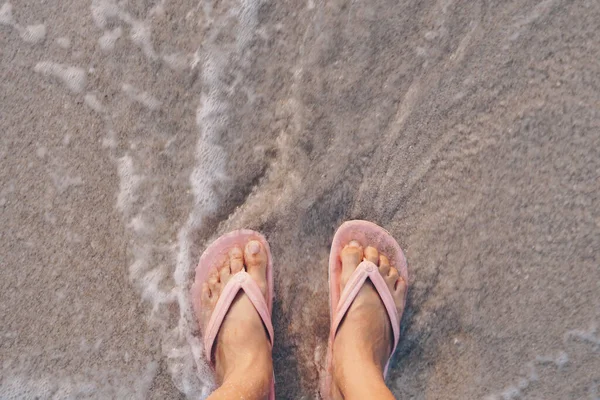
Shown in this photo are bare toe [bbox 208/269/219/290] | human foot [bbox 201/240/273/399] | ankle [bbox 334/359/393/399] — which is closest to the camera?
ankle [bbox 334/359/393/399]

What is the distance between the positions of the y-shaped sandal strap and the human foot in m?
0.24

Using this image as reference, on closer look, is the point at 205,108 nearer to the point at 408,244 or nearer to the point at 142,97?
the point at 142,97

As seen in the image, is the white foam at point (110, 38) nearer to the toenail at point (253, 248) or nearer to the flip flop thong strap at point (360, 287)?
the toenail at point (253, 248)

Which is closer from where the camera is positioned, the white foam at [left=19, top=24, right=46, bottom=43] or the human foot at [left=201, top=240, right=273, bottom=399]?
the human foot at [left=201, top=240, right=273, bottom=399]

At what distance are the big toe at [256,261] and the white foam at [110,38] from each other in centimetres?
77

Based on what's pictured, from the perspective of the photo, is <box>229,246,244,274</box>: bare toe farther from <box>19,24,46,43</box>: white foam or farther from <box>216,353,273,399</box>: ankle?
<box>19,24,46,43</box>: white foam

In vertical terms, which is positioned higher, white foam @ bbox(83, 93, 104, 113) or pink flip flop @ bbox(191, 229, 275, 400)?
white foam @ bbox(83, 93, 104, 113)

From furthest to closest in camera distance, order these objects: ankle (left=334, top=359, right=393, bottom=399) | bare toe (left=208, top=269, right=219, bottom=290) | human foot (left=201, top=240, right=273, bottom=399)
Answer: bare toe (left=208, top=269, right=219, bottom=290)
human foot (left=201, top=240, right=273, bottom=399)
ankle (left=334, top=359, right=393, bottom=399)

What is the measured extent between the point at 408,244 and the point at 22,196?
1236mm

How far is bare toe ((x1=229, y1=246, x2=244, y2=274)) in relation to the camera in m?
1.58

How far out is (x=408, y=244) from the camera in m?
1.59

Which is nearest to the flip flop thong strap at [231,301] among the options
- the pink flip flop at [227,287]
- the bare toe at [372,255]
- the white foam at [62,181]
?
the pink flip flop at [227,287]

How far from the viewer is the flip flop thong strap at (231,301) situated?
155 cm

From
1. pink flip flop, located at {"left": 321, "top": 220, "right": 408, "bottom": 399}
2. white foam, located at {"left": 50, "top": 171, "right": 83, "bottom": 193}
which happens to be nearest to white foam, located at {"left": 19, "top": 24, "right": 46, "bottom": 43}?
white foam, located at {"left": 50, "top": 171, "right": 83, "bottom": 193}
